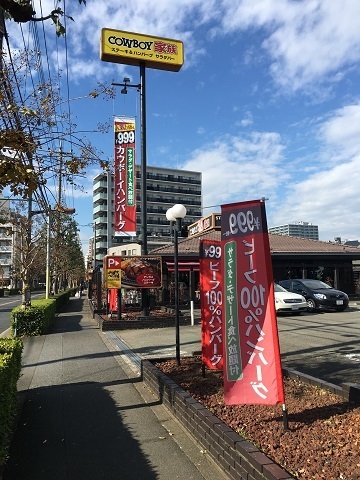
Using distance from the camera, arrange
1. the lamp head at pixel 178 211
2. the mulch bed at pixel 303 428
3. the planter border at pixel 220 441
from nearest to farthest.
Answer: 1. the planter border at pixel 220 441
2. the mulch bed at pixel 303 428
3. the lamp head at pixel 178 211

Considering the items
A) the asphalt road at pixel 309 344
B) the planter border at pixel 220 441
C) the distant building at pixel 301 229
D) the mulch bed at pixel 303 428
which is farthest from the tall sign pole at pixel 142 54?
the distant building at pixel 301 229

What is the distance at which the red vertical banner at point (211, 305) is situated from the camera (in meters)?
6.20

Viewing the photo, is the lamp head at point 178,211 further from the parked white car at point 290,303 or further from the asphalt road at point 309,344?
the parked white car at point 290,303

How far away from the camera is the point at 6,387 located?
4336 mm

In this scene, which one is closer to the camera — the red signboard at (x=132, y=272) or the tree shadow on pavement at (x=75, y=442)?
the tree shadow on pavement at (x=75, y=442)

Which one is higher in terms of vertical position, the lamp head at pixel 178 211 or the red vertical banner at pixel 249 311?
the lamp head at pixel 178 211

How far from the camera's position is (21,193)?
505 cm

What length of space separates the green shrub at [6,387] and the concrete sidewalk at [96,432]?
25cm

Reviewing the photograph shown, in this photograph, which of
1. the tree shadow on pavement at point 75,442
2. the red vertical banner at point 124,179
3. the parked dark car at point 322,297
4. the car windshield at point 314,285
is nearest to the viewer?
the tree shadow on pavement at point 75,442

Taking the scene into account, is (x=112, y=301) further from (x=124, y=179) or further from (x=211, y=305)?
(x=211, y=305)

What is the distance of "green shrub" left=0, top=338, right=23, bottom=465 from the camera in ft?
12.5

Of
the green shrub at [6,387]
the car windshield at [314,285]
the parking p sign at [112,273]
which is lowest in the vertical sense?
the green shrub at [6,387]

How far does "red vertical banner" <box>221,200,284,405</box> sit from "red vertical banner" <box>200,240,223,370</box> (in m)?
1.75

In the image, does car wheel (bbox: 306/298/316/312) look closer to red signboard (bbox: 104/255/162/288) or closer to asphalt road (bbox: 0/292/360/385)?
asphalt road (bbox: 0/292/360/385)
